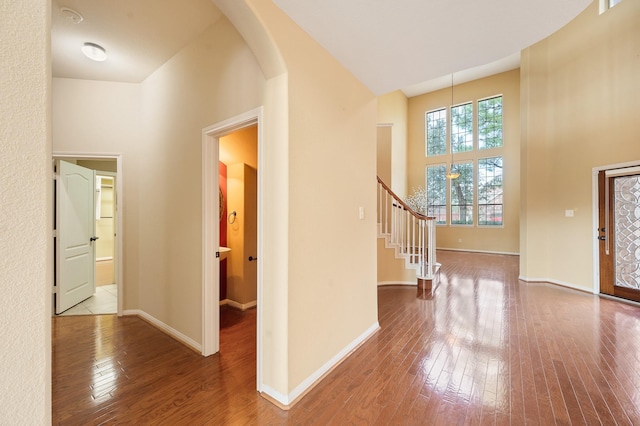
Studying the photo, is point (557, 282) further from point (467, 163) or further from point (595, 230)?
point (467, 163)

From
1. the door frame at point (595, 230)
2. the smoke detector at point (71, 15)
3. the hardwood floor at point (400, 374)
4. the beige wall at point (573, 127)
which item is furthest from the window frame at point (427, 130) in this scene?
the smoke detector at point (71, 15)

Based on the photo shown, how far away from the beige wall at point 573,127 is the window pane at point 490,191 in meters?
3.39

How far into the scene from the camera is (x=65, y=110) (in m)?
3.32

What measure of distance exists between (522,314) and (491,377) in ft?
6.01

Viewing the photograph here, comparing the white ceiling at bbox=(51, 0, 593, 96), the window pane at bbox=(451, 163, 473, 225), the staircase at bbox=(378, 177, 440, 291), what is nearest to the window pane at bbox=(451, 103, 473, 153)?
the window pane at bbox=(451, 163, 473, 225)

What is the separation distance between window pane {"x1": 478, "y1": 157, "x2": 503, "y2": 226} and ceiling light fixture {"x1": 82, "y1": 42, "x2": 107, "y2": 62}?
937 centimetres

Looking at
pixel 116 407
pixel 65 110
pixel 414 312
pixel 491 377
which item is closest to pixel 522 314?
pixel 414 312

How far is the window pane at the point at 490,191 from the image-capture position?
8219mm

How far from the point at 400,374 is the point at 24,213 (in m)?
2.45

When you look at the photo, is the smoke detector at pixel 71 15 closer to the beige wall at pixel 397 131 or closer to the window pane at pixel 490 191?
the beige wall at pixel 397 131

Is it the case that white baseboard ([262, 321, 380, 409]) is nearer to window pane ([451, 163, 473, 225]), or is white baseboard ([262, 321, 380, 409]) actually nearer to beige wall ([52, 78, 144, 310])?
beige wall ([52, 78, 144, 310])

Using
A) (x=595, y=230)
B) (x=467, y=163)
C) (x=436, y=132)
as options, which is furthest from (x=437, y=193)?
(x=595, y=230)

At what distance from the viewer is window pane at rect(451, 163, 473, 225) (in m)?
8.70

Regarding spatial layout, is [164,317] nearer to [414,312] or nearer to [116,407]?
[116,407]
